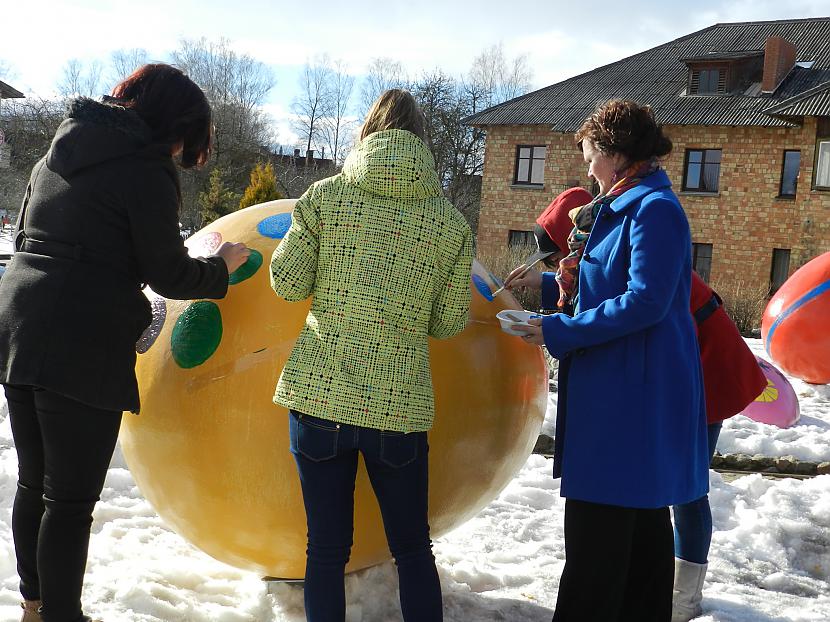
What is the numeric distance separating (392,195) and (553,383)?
21.1ft

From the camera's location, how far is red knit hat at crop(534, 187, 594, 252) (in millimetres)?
3719

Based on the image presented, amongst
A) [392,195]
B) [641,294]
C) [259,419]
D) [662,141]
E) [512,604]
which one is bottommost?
[512,604]

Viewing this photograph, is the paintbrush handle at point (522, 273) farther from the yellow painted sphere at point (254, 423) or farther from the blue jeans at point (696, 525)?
the blue jeans at point (696, 525)

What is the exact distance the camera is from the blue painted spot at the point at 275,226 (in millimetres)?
3574

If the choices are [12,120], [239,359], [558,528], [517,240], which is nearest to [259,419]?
[239,359]

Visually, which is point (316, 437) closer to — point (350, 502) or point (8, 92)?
point (350, 502)

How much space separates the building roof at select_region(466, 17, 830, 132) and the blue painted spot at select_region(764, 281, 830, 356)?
1678 cm

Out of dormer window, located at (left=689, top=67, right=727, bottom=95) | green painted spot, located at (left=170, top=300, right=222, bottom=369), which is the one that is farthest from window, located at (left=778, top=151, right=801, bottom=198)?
green painted spot, located at (left=170, top=300, right=222, bottom=369)

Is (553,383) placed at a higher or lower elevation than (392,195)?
lower

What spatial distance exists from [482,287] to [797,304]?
6717mm

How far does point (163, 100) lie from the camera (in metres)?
2.89

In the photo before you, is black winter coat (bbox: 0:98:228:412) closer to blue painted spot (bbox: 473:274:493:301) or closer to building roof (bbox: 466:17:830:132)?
blue painted spot (bbox: 473:274:493:301)

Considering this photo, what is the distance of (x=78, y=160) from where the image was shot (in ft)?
9.08

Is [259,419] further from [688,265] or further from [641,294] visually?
[688,265]
